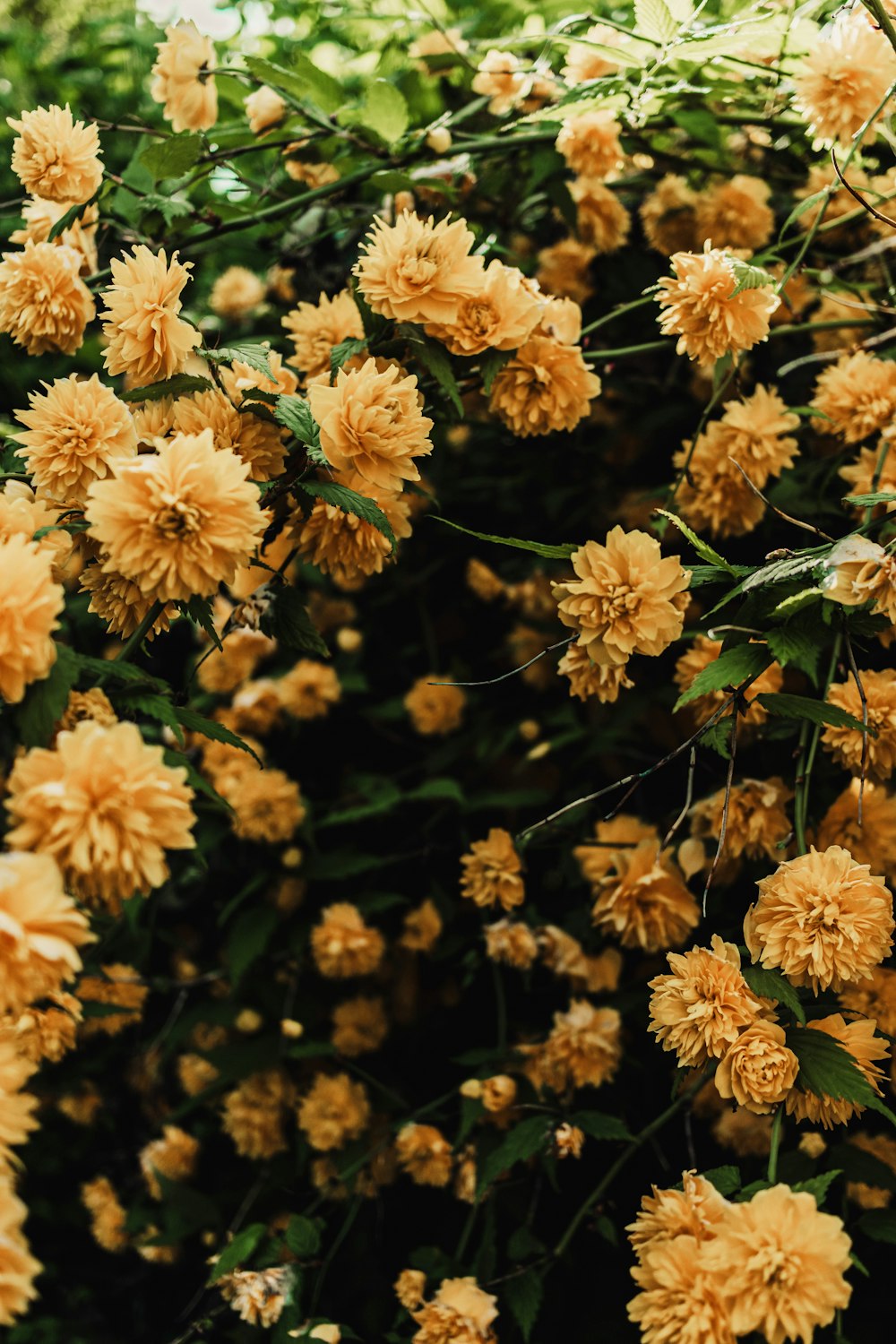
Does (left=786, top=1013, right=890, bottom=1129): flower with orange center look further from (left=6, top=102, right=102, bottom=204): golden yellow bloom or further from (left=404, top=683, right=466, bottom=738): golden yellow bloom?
(left=6, top=102, right=102, bottom=204): golden yellow bloom

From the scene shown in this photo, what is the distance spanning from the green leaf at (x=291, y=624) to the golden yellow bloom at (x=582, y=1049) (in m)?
0.82

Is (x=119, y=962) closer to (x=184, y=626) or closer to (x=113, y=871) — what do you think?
(x=184, y=626)

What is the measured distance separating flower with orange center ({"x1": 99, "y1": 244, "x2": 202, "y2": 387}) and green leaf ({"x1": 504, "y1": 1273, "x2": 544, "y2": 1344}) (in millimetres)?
1400

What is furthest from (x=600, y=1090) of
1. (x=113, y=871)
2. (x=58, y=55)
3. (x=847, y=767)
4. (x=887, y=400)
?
(x=58, y=55)

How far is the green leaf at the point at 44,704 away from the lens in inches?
34.4

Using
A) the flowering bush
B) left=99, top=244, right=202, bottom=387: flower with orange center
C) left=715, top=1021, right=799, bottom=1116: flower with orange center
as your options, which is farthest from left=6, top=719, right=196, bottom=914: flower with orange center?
left=715, top=1021, right=799, bottom=1116: flower with orange center

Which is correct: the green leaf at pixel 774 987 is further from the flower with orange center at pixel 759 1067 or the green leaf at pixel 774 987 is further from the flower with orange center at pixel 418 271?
the flower with orange center at pixel 418 271

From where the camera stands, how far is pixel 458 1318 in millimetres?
1342

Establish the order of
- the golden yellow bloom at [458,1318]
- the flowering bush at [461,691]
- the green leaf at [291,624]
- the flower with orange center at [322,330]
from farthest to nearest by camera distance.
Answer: the flower with orange center at [322,330]
the golden yellow bloom at [458,1318]
the green leaf at [291,624]
the flowering bush at [461,691]

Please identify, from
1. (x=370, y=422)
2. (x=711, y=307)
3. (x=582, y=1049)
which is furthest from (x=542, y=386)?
(x=582, y=1049)

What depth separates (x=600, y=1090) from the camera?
5.37ft

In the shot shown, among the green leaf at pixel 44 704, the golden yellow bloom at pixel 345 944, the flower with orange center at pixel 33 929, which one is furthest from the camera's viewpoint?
the golden yellow bloom at pixel 345 944

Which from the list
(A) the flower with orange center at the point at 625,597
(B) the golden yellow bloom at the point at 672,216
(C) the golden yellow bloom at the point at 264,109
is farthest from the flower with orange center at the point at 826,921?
(C) the golden yellow bloom at the point at 264,109

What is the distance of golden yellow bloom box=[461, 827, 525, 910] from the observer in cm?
173
